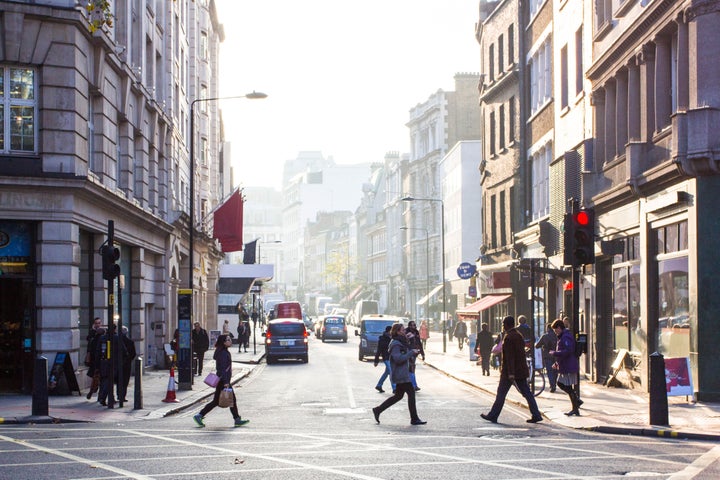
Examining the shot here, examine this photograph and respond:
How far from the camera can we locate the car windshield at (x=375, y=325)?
4731cm

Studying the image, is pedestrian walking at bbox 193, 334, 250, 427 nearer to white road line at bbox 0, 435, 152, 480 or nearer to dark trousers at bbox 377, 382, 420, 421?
dark trousers at bbox 377, 382, 420, 421

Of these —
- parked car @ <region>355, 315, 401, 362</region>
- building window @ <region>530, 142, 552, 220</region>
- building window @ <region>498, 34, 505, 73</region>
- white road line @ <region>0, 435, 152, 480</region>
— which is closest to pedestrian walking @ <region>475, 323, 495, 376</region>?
building window @ <region>530, 142, 552, 220</region>

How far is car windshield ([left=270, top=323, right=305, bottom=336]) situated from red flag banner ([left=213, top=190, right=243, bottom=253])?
180 inches

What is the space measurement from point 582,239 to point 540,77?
2084 centimetres

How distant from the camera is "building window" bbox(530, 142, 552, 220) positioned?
3897 centimetres

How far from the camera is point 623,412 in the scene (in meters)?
20.7

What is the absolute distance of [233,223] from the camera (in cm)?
4672

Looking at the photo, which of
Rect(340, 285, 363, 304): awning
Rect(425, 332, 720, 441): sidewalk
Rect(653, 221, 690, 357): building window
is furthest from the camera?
Rect(340, 285, 363, 304): awning

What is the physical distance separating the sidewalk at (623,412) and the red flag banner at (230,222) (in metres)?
18.0

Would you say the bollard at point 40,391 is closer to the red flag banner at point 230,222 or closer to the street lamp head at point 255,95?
the street lamp head at point 255,95

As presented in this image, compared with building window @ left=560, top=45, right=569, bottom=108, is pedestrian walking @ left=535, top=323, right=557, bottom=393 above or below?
below

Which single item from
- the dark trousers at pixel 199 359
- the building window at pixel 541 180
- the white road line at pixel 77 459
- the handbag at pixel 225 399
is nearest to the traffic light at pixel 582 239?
the handbag at pixel 225 399

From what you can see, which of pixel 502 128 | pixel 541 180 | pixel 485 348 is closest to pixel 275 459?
pixel 485 348

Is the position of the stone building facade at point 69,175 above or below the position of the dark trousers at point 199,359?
above
